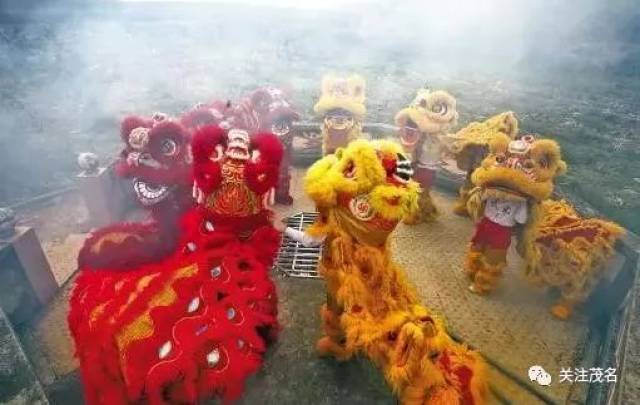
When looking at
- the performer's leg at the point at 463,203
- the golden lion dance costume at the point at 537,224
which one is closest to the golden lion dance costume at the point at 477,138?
the performer's leg at the point at 463,203

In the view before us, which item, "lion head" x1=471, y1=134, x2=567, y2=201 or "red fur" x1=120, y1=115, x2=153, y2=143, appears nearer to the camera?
"lion head" x1=471, y1=134, x2=567, y2=201

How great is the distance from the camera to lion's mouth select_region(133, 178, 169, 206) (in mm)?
4023

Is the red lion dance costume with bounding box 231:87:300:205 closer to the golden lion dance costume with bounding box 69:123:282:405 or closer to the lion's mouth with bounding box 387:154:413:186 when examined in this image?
the golden lion dance costume with bounding box 69:123:282:405

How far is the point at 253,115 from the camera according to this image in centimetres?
612

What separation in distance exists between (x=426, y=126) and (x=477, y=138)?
690 millimetres

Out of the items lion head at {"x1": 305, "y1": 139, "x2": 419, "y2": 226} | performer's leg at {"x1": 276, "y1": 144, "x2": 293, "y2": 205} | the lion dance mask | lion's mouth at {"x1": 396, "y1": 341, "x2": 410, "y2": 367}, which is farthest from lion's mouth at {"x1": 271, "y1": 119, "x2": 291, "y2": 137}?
lion's mouth at {"x1": 396, "y1": 341, "x2": 410, "y2": 367}

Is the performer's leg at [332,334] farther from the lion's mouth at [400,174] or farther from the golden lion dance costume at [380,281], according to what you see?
the lion's mouth at [400,174]

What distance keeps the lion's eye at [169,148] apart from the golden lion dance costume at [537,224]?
289cm

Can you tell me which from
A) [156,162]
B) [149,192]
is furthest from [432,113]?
[149,192]

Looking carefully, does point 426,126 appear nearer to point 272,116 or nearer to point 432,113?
point 432,113

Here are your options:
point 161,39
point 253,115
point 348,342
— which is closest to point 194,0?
point 161,39

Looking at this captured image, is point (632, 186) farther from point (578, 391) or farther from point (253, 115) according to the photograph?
point (253, 115)

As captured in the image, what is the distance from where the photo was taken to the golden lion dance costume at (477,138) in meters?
5.52

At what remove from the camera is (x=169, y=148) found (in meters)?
4.05
